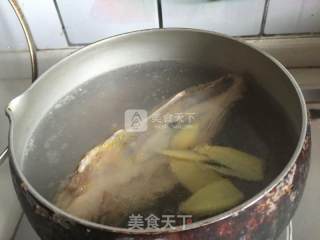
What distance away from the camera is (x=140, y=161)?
51 centimetres

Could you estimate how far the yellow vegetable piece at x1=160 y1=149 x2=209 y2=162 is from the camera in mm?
504

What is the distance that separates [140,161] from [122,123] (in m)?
0.07

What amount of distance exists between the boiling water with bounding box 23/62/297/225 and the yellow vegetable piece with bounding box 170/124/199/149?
24 millimetres

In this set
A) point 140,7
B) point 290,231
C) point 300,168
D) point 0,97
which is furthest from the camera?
point 0,97

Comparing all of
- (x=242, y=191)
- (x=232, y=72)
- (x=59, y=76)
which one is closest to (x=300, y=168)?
(x=242, y=191)

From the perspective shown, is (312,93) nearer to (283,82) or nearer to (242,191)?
(283,82)

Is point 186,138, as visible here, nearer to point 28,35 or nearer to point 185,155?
point 185,155

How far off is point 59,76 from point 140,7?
0.51 ft

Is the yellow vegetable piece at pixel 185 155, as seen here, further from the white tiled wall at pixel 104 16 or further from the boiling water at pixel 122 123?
the white tiled wall at pixel 104 16

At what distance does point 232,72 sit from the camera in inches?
23.2

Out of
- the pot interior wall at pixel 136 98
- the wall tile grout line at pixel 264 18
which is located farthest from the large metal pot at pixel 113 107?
the wall tile grout line at pixel 264 18

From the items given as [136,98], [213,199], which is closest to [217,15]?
[136,98]

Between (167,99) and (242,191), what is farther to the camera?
(167,99)

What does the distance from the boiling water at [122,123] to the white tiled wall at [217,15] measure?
0.08 metres
